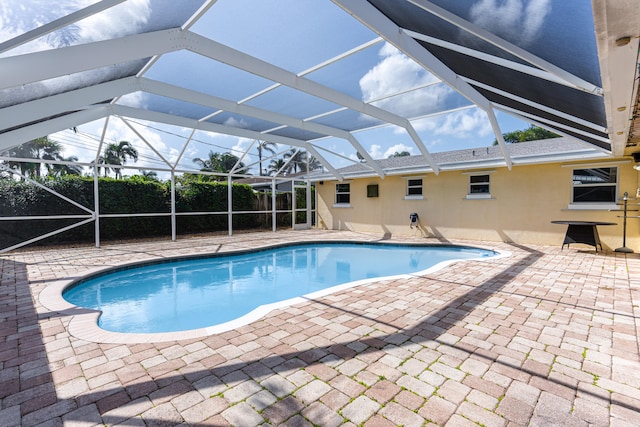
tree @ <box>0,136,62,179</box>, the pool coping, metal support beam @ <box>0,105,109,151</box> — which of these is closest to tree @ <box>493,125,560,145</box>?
the pool coping

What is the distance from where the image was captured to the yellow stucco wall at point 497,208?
923 cm

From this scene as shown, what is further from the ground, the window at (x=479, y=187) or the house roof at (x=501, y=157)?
the house roof at (x=501, y=157)

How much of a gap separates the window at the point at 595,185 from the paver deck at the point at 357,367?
6.13m

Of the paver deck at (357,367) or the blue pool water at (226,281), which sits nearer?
the paver deck at (357,367)

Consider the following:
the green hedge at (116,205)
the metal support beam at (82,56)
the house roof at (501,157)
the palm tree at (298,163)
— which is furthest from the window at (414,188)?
the palm tree at (298,163)

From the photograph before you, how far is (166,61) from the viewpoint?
6051 mm

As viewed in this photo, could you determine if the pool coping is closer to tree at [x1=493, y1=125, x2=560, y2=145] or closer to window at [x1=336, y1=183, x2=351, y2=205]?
window at [x1=336, y1=183, x2=351, y2=205]

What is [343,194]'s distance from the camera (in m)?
16.0

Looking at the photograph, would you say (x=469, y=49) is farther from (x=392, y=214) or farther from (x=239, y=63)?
(x=392, y=214)

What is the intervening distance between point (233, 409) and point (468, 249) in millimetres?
9957

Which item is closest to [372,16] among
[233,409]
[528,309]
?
[528,309]

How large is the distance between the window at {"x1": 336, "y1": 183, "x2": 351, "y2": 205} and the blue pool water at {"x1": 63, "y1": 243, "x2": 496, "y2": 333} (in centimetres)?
463

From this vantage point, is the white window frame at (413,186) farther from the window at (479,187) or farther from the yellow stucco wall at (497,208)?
the window at (479,187)

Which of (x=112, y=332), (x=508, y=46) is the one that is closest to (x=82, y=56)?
(x=112, y=332)
